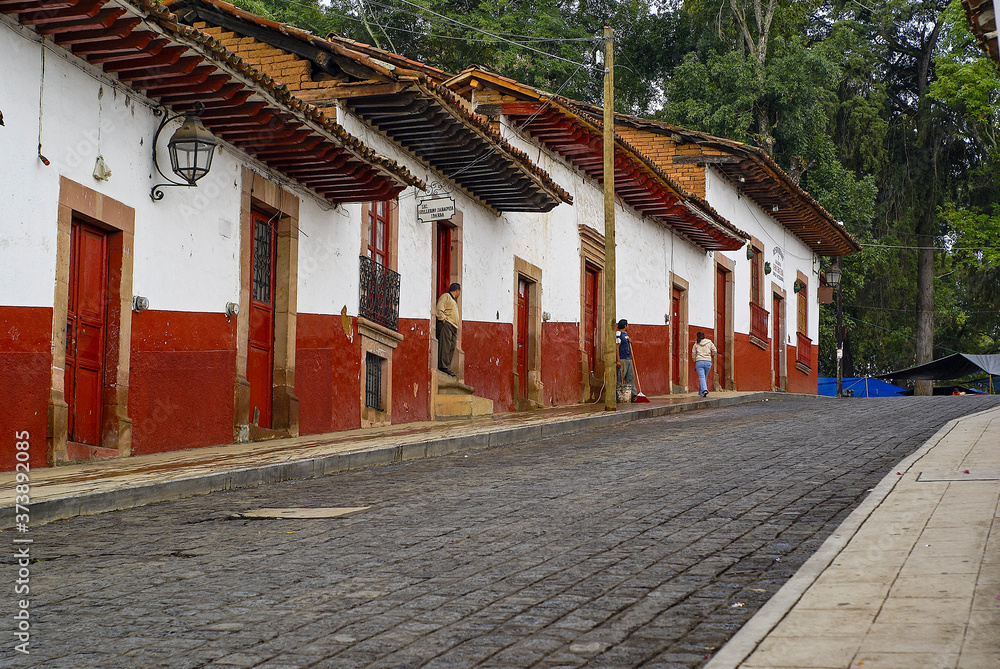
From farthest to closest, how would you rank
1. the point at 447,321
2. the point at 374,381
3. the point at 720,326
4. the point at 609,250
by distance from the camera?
the point at 720,326 → the point at 609,250 → the point at 447,321 → the point at 374,381

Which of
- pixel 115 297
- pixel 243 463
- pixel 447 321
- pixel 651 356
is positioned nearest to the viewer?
pixel 243 463

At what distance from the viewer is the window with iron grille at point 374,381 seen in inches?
573

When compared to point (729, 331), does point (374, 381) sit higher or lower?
lower

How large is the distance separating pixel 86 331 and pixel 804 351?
28.5 m

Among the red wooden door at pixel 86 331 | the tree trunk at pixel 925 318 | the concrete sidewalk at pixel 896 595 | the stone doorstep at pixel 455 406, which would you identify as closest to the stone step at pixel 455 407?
the stone doorstep at pixel 455 406

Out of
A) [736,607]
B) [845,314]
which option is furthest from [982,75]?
[736,607]

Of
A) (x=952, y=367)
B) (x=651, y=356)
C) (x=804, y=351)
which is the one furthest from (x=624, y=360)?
(x=952, y=367)

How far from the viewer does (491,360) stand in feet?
58.5

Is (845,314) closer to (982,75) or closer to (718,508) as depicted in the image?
(982,75)

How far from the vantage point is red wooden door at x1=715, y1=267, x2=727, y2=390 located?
28.1m

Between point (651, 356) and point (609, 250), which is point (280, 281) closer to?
point (609, 250)

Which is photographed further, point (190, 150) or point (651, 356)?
point (651, 356)

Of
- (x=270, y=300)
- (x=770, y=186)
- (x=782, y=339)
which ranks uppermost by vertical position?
(x=770, y=186)

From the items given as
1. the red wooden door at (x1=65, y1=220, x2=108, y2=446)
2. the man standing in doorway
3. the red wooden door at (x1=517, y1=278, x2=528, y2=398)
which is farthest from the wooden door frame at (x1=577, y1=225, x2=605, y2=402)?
the red wooden door at (x1=65, y1=220, x2=108, y2=446)
